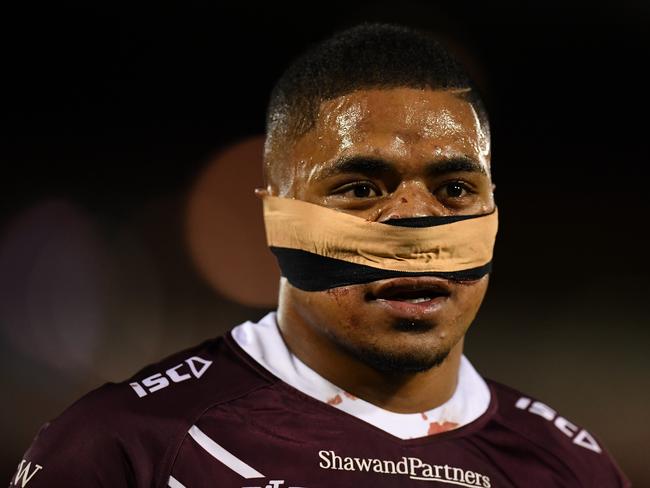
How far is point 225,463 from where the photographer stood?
65.5 inches

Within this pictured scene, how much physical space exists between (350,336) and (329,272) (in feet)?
0.45

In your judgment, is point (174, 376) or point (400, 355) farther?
point (174, 376)

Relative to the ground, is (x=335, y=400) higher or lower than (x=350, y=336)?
lower

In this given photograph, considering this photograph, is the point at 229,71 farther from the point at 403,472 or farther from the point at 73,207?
the point at 403,472

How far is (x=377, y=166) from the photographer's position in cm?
172

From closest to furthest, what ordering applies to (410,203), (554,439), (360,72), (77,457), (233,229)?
1. (77,457)
2. (410,203)
3. (360,72)
4. (554,439)
5. (233,229)

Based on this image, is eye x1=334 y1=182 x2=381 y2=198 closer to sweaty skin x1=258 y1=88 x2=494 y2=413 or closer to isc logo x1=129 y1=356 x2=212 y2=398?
sweaty skin x1=258 y1=88 x2=494 y2=413

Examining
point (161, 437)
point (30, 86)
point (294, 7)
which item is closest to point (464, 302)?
point (161, 437)

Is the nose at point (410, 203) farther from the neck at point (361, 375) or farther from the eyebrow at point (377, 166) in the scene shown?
the neck at point (361, 375)

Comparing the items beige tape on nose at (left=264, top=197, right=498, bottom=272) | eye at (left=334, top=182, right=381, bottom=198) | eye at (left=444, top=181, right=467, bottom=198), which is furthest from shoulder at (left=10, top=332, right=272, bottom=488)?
eye at (left=444, top=181, right=467, bottom=198)

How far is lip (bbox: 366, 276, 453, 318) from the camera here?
5.59ft

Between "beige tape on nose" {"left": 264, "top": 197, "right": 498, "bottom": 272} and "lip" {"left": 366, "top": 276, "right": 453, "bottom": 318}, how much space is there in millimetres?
28

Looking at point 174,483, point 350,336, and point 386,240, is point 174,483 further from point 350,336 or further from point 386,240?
point 386,240

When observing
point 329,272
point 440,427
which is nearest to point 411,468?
point 440,427
